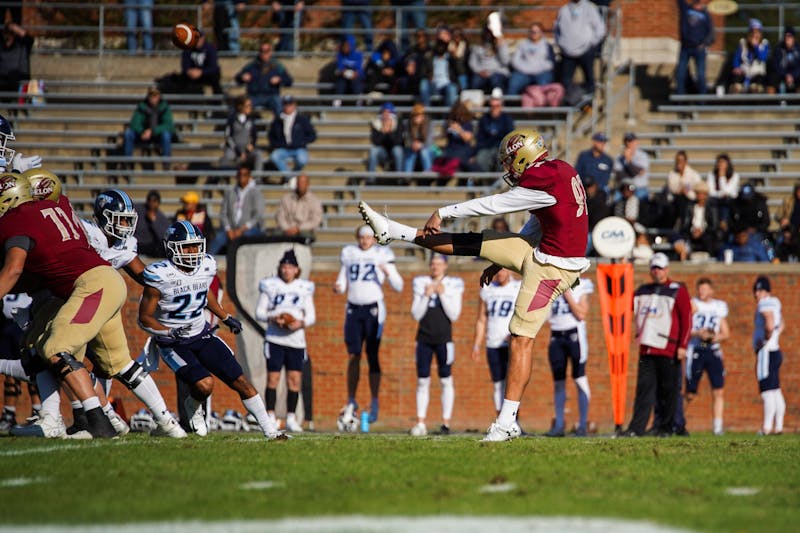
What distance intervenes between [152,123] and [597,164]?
634 cm

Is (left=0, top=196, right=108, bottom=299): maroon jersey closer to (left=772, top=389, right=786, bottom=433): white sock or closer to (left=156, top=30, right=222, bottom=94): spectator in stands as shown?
(left=772, top=389, right=786, bottom=433): white sock

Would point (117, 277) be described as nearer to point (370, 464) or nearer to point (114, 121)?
point (370, 464)

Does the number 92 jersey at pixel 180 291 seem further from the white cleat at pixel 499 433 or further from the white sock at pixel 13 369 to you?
the white cleat at pixel 499 433

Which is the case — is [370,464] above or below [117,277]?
below

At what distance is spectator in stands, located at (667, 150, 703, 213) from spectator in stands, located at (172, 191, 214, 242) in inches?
233

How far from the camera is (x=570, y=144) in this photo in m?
18.6

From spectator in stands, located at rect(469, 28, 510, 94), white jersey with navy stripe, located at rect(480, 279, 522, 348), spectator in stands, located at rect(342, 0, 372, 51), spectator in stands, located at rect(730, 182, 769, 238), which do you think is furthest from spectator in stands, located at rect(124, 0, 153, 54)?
spectator in stands, located at rect(730, 182, 769, 238)

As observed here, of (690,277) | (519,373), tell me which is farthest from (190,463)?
(690,277)

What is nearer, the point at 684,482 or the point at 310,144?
the point at 684,482

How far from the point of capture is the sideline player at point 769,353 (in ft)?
49.3

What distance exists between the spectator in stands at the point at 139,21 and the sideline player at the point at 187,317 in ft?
39.6

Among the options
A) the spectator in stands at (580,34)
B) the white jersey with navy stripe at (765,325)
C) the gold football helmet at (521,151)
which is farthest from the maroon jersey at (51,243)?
the spectator in stands at (580,34)

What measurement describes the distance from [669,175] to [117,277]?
9858 mm

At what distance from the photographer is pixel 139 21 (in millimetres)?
21828
